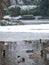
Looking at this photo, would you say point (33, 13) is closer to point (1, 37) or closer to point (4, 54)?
point (4, 54)

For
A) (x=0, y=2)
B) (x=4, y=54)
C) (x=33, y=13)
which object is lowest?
(x=33, y=13)

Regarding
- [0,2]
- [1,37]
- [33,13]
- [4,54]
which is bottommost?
[33,13]

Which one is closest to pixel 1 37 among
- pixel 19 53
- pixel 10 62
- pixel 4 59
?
pixel 10 62

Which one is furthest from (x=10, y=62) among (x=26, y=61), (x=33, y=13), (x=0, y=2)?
(x=33, y=13)

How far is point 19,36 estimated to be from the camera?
3057 mm

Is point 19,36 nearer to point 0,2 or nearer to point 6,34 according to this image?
point 6,34

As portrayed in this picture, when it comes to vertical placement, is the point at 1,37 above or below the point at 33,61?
above

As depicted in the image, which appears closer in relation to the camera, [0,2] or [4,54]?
[4,54]

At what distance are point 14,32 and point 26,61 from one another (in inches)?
194

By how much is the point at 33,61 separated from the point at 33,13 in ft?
64.2

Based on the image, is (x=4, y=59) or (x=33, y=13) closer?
(x=4, y=59)

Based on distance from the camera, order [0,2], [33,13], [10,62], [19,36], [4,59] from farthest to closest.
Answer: [33,13], [0,2], [4,59], [10,62], [19,36]

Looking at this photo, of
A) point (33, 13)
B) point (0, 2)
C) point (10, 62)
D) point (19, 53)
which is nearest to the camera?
point (10, 62)

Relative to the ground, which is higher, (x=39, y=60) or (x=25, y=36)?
(x=25, y=36)
